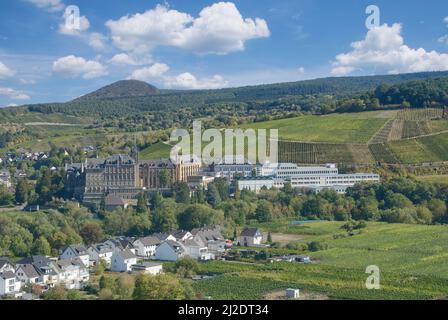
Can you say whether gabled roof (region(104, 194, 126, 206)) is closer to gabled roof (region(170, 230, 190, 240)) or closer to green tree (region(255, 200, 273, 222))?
green tree (region(255, 200, 273, 222))

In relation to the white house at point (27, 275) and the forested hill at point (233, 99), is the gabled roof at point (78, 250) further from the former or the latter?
the forested hill at point (233, 99)

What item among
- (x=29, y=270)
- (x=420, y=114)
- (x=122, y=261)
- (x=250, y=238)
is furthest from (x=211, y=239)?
(x=420, y=114)

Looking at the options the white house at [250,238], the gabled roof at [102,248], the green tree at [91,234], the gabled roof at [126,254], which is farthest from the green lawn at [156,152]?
the gabled roof at [126,254]

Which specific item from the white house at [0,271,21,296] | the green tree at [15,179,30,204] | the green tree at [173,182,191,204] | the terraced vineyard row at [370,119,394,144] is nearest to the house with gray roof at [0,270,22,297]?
the white house at [0,271,21,296]

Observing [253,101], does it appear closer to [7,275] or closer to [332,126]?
[332,126]
